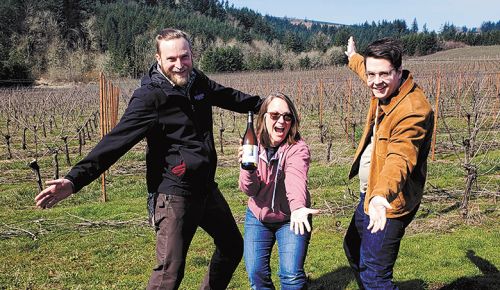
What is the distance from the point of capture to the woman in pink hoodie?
3176 mm

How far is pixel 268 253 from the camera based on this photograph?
3.27m

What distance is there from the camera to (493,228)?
654cm

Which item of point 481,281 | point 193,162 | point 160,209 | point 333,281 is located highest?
point 193,162

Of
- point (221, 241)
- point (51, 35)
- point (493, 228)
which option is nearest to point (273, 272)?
point (221, 241)

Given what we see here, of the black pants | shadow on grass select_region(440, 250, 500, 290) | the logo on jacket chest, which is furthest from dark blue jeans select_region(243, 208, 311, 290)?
shadow on grass select_region(440, 250, 500, 290)

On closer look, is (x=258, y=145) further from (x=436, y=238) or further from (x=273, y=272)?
(x=436, y=238)

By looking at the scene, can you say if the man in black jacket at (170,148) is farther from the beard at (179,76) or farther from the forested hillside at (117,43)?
the forested hillside at (117,43)

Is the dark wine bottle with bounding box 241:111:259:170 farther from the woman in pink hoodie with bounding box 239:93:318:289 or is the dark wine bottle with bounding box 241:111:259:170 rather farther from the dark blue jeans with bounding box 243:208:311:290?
the dark blue jeans with bounding box 243:208:311:290

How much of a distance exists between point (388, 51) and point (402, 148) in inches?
22.6

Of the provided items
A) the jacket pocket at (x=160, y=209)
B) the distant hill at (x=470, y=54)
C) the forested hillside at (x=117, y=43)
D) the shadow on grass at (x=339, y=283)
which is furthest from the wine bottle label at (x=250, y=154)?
the distant hill at (x=470, y=54)

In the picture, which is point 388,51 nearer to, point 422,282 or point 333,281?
point 333,281

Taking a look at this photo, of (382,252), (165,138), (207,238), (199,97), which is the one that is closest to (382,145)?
(382,252)

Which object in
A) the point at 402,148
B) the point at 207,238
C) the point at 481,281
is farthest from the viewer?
the point at 207,238

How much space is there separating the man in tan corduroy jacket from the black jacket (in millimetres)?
1127
